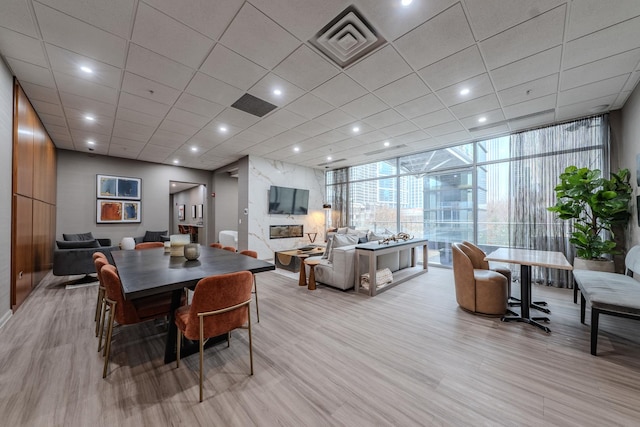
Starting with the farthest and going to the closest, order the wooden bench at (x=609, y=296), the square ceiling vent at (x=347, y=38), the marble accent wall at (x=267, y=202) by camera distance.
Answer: the marble accent wall at (x=267, y=202), the square ceiling vent at (x=347, y=38), the wooden bench at (x=609, y=296)

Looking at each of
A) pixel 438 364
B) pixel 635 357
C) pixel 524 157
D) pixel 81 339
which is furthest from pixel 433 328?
pixel 524 157

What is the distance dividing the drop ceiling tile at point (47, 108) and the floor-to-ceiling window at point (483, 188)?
22.7 feet

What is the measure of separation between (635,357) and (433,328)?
1687 mm

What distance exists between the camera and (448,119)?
4398mm

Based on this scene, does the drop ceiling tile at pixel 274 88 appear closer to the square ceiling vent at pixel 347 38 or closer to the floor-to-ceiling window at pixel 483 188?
the square ceiling vent at pixel 347 38

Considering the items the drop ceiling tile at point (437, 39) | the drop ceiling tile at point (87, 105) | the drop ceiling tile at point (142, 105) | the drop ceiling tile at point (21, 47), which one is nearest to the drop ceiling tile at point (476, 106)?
the drop ceiling tile at point (437, 39)

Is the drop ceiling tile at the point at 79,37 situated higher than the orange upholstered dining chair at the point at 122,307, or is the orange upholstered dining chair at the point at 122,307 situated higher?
the drop ceiling tile at the point at 79,37

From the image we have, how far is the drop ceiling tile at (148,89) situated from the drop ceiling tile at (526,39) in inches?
153

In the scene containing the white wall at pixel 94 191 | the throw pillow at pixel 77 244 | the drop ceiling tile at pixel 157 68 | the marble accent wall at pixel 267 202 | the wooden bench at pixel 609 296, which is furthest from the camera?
the marble accent wall at pixel 267 202

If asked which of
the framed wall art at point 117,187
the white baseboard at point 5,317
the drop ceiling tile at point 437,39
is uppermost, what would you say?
the drop ceiling tile at point 437,39

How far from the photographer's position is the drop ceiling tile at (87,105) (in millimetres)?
3589

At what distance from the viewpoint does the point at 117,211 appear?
705 centimetres

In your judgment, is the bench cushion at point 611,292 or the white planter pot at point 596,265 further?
the white planter pot at point 596,265

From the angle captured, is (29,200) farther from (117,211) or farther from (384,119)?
(384,119)
